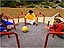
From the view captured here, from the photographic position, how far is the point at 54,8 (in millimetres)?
8805

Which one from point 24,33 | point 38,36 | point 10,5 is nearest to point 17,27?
point 24,33

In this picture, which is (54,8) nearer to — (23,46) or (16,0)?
(16,0)

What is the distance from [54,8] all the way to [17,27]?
158 inches

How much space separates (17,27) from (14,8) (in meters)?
3.51

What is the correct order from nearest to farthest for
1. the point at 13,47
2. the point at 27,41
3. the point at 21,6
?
the point at 13,47
the point at 27,41
the point at 21,6

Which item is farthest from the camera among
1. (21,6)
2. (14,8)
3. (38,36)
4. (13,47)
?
Result: (21,6)

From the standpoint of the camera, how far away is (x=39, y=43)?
4.03 meters

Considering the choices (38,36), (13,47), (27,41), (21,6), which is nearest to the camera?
(13,47)

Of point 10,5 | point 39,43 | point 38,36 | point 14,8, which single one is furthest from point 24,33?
point 10,5

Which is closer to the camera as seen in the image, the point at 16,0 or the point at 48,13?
the point at 48,13

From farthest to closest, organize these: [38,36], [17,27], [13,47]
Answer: [17,27] < [38,36] < [13,47]

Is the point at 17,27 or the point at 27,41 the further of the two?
the point at 17,27

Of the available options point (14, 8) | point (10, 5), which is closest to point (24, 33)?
point (14, 8)

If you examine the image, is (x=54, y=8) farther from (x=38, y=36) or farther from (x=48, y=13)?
(x=38, y=36)
